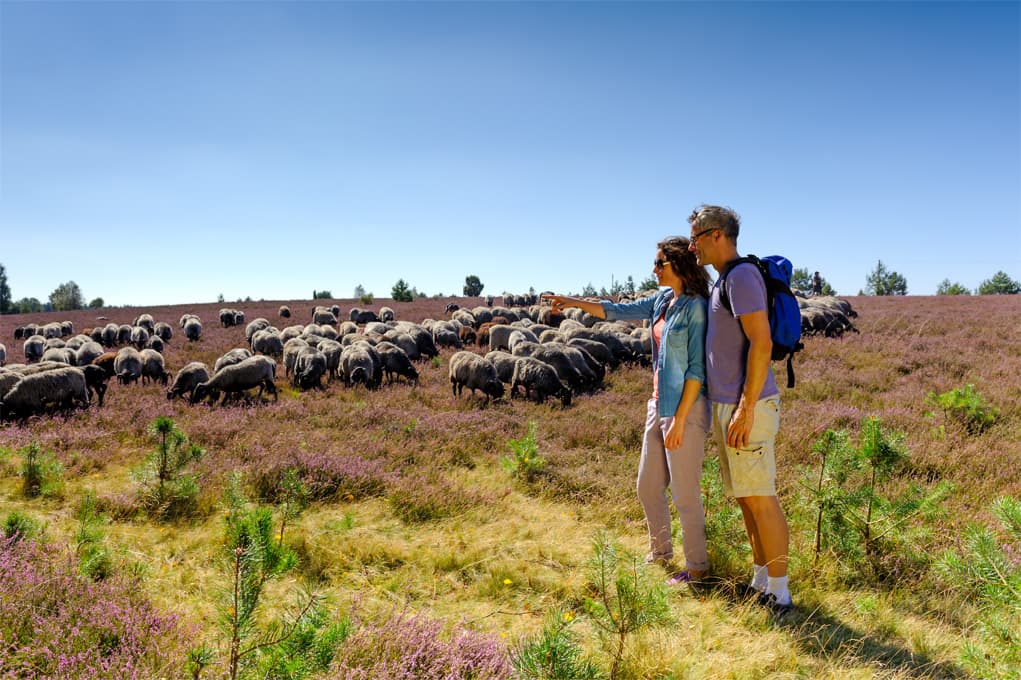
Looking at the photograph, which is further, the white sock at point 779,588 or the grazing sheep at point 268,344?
the grazing sheep at point 268,344

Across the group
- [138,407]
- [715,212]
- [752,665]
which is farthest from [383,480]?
[138,407]

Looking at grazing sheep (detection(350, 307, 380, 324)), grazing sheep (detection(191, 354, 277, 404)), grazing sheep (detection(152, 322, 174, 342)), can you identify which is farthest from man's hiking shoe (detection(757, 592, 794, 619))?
grazing sheep (detection(350, 307, 380, 324))

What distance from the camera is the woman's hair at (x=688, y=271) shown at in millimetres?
3994

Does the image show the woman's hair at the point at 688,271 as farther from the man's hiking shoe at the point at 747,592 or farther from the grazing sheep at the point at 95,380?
the grazing sheep at the point at 95,380

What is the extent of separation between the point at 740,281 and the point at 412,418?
26.4ft

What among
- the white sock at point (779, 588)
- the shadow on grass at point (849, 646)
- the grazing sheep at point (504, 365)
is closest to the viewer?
the shadow on grass at point (849, 646)

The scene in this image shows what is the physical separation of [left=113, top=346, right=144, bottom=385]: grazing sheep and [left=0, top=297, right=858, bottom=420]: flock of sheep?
3 centimetres

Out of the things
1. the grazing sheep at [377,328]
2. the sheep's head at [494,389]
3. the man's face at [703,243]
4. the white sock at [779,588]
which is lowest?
the white sock at [779,588]

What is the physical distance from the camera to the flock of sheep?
474 inches

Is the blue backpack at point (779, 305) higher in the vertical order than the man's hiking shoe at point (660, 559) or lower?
higher

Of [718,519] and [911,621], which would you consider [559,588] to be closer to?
[718,519]

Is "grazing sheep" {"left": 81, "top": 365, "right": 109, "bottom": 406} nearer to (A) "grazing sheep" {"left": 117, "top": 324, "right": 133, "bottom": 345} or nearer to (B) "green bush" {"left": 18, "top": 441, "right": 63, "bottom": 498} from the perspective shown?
(B) "green bush" {"left": 18, "top": 441, "right": 63, "bottom": 498}

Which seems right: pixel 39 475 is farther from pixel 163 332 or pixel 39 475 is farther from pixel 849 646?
pixel 163 332

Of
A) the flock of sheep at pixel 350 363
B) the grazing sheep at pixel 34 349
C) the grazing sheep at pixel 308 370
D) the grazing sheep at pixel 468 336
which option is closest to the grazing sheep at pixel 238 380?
the flock of sheep at pixel 350 363
